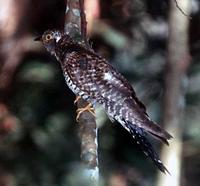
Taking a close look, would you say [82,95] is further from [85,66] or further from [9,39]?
[9,39]

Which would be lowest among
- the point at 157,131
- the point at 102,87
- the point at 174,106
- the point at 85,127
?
the point at 157,131

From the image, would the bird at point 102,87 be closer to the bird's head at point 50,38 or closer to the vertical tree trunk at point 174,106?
the bird's head at point 50,38

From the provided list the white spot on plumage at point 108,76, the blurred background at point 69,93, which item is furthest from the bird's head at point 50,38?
the blurred background at point 69,93

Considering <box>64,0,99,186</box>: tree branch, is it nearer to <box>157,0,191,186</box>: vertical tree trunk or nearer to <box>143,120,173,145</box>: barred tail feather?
<box>143,120,173,145</box>: barred tail feather

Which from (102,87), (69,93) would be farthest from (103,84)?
(69,93)

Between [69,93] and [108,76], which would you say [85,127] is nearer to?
[108,76]

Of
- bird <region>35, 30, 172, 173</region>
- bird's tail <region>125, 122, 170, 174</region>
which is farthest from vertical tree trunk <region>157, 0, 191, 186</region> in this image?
bird's tail <region>125, 122, 170, 174</region>
